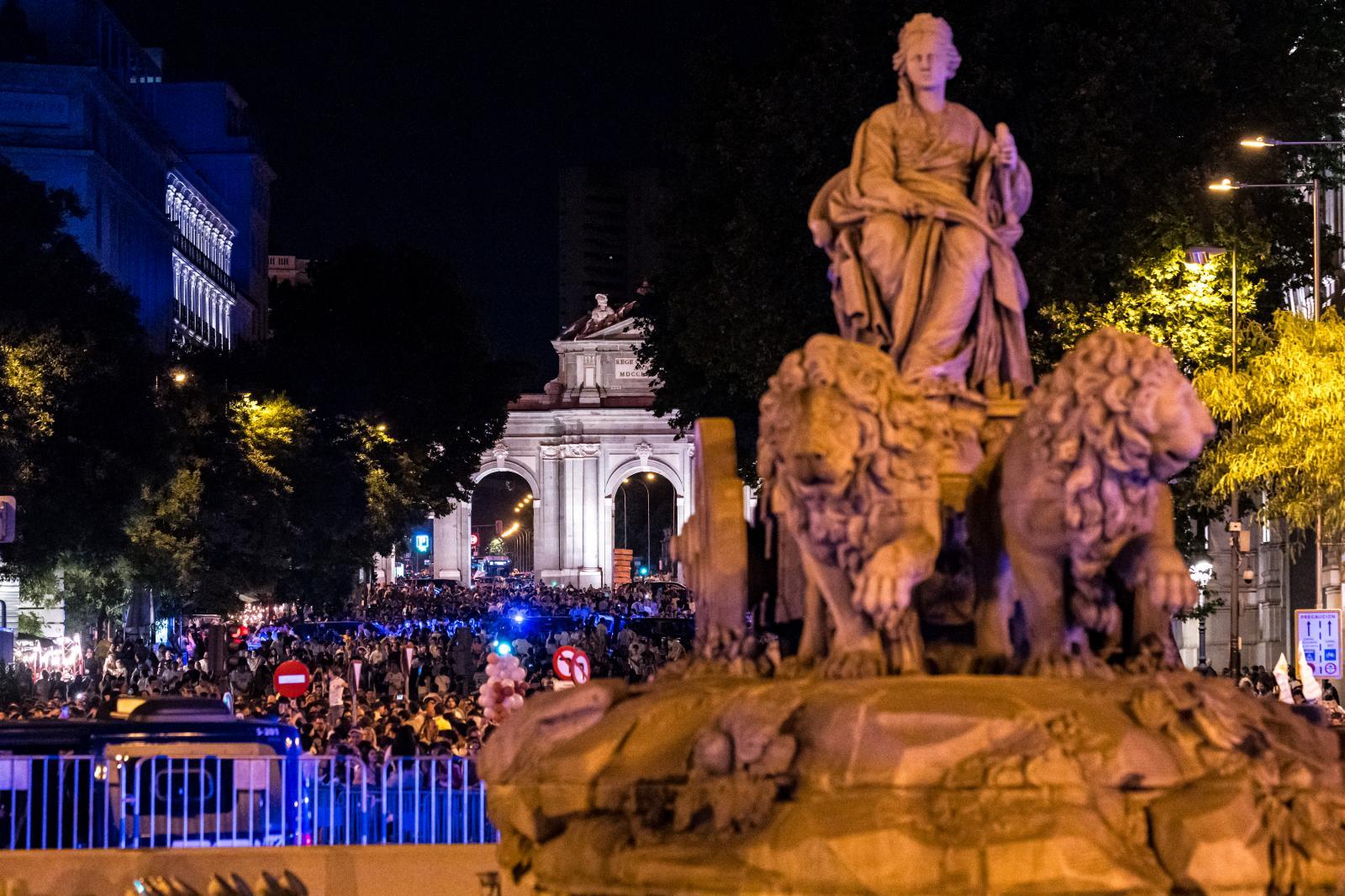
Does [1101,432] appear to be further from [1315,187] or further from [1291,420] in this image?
[1315,187]

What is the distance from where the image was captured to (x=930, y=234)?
12859 millimetres

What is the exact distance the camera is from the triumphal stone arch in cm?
13362

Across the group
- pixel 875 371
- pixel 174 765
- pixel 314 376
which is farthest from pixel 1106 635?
pixel 314 376

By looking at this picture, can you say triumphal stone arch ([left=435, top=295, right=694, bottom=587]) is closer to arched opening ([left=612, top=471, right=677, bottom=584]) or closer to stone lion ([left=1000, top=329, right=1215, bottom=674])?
arched opening ([left=612, top=471, right=677, bottom=584])

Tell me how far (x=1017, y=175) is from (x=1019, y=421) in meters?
2.22

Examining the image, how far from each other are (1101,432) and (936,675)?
1.48 metres

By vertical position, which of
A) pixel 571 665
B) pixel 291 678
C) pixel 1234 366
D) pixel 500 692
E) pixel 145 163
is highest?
pixel 145 163

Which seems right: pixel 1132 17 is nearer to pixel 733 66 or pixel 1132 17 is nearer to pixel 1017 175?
pixel 733 66

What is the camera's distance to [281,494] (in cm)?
6366

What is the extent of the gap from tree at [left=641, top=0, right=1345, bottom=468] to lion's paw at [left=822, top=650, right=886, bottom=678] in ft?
58.2

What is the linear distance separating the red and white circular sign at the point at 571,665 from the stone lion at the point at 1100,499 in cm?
1304

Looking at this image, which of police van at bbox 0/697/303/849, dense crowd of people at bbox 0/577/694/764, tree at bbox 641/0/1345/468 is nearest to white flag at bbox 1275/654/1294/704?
tree at bbox 641/0/1345/468

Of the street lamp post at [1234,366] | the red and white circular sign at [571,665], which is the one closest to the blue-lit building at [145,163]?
the street lamp post at [1234,366]

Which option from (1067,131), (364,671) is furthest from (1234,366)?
(364,671)
